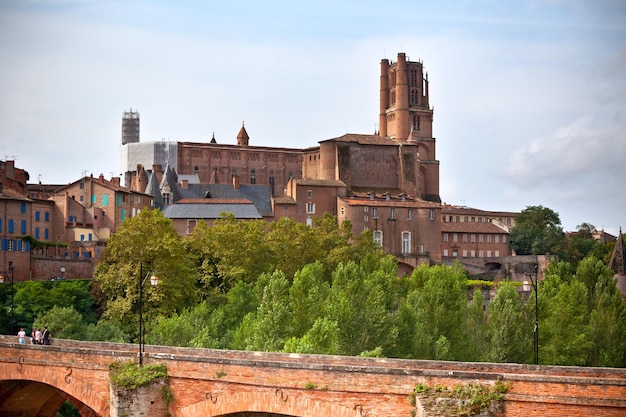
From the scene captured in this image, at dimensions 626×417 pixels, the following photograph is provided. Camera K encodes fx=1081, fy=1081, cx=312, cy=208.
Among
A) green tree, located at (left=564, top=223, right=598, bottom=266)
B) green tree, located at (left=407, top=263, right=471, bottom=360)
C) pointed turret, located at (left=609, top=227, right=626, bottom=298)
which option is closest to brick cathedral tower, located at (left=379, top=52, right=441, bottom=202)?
green tree, located at (left=564, top=223, right=598, bottom=266)


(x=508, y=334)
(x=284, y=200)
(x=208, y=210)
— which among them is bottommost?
(x=508, y=334)

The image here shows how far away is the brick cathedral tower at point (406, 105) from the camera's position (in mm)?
121875

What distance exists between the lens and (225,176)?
115125 mm

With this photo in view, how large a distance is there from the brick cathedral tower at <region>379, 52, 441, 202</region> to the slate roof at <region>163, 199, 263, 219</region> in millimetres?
31533

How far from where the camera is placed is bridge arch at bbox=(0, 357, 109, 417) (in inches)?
Result: 1236

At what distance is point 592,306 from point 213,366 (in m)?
36.0

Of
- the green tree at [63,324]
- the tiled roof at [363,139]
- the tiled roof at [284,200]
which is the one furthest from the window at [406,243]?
the green tree at [63,324]

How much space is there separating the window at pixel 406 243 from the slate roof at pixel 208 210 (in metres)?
12.8

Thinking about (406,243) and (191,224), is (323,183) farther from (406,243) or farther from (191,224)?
(191,224)

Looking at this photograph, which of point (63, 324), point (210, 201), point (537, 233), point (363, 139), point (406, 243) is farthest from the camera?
point (537, 233)

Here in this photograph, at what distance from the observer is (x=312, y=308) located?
48.1m

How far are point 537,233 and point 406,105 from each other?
2167 cm

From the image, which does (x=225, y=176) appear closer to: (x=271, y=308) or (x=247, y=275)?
(x=247, y=275)

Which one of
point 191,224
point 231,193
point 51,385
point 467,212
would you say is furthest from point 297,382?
point 467,212
